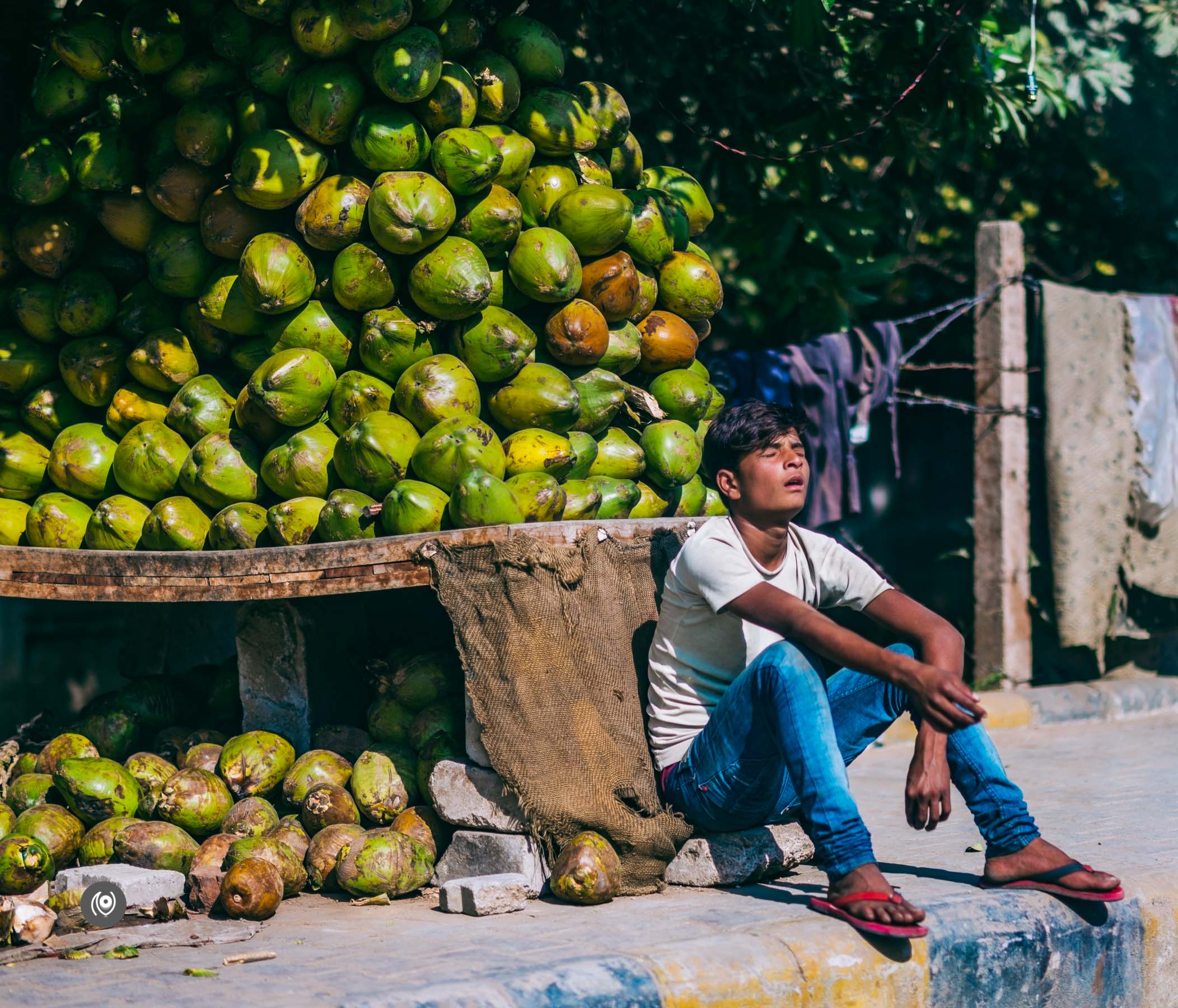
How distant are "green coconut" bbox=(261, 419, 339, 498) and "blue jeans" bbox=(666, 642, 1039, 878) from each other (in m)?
1.48

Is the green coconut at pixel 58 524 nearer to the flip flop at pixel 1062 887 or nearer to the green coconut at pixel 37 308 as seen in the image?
the green coconut at pixel 37 308

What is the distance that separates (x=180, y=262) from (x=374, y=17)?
1.07 m

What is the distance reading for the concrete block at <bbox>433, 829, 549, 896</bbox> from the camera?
139 inches

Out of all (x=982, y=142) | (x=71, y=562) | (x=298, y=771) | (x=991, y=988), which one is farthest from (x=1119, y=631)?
(x=71, y=562)

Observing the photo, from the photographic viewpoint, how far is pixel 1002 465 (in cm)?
673

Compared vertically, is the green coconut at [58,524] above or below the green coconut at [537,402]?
below

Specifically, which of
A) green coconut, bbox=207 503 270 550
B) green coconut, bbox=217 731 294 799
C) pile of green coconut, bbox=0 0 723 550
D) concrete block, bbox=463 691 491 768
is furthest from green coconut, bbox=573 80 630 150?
green coconut, bbox=217 731 294 799

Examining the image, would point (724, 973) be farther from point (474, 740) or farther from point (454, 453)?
point (454, 453)

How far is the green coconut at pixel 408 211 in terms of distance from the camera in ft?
13.3

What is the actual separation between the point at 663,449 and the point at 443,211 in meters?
1.12

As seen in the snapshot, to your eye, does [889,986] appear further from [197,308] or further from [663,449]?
[197,308]

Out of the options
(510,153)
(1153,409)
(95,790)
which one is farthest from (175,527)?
(1153,409)

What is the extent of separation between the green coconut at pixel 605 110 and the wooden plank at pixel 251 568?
4.82ft

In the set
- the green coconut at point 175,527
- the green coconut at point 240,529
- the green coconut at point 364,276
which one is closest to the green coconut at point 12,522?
the green coconut at point 175,527
